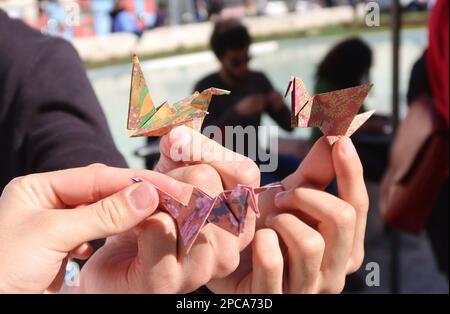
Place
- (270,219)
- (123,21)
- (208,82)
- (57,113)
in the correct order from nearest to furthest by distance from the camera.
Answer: (270,219) < (57,113) < (208,82) < (123,21)

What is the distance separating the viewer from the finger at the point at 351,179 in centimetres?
52

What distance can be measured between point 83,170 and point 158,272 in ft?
0.36

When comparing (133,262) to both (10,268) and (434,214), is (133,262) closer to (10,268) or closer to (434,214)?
(10,268)

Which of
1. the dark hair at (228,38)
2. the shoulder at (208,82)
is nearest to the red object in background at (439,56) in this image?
the shoulder at (208,82)

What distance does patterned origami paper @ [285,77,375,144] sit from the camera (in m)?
0.49

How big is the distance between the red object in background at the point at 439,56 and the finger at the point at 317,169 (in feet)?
1.99

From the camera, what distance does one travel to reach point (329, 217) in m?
0.55

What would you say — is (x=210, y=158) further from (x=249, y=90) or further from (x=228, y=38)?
(x=228, y=38)

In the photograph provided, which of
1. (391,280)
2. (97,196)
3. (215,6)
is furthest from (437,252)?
(215,6)

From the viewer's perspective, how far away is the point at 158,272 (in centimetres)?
52

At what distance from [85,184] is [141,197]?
57mm

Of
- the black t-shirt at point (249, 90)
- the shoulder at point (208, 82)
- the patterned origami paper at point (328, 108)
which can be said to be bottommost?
the black t-shirt at point (249, 90)

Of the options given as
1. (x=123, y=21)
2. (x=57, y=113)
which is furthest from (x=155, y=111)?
(x=123, y=21)

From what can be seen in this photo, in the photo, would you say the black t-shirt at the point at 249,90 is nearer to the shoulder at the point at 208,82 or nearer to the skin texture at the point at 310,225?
the shoulder at the point at 208,82
